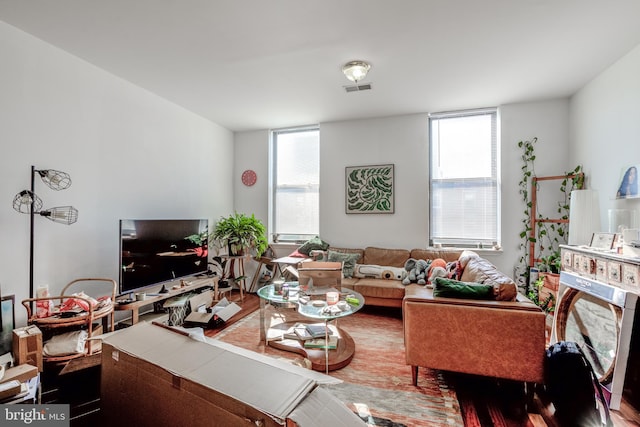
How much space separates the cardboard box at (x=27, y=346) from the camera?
6.48 feet

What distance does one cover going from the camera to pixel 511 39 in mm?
2428

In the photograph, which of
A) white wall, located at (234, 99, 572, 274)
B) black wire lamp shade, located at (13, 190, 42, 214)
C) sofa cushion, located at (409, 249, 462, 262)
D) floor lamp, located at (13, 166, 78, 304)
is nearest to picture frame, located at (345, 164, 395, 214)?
white wall, located at (234, 99, 572, 274)

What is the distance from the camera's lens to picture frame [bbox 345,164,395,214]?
14.3 ft

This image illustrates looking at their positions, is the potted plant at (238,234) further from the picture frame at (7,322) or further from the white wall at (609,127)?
the white wall at (609,127)

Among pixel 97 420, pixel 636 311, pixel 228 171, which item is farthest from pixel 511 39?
pixel 228 171

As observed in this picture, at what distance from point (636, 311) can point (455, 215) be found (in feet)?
7.33

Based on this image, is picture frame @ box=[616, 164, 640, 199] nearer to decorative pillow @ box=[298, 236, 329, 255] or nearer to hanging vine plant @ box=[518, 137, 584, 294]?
hanging vine plant @ box=[518, 137, 584, 294]

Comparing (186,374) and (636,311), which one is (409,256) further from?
(186,374)

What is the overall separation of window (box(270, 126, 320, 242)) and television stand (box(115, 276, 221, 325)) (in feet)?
4.50

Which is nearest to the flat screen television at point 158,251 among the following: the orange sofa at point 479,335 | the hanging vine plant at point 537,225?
the orange sofa at point 479,335

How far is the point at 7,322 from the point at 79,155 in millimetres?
1490

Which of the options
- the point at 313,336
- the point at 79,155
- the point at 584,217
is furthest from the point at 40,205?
the point at 584,217

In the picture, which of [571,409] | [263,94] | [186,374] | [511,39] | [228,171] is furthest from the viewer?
[228,171]

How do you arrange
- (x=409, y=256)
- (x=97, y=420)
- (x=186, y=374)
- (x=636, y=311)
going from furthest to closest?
(x=409, y=256) → (x=636, y=311) → (x=97, y=420) → (x=186, y=374)
